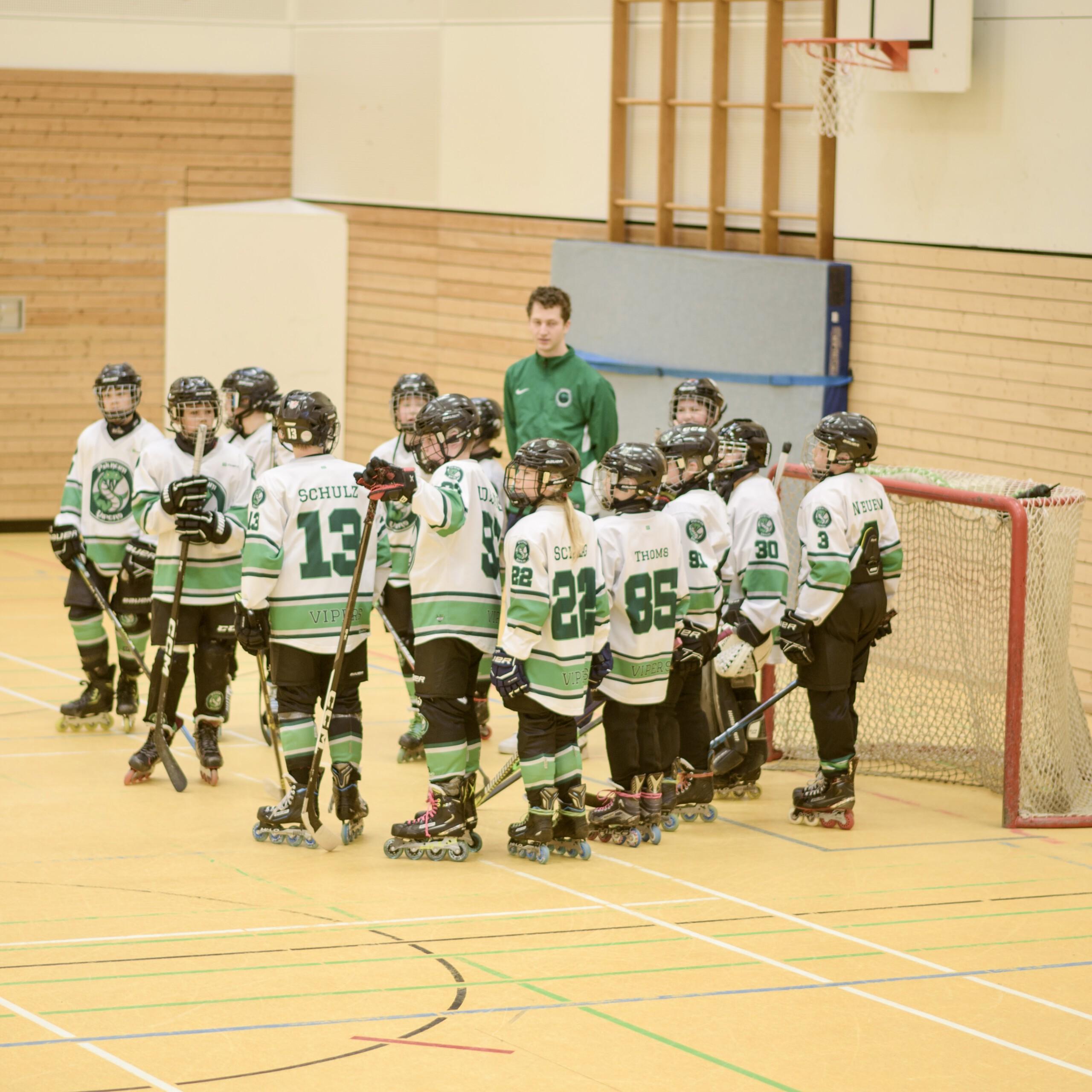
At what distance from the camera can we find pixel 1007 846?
7.20 meters

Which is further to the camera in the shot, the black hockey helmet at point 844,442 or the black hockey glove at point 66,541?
the black hockey glove at point 66,541

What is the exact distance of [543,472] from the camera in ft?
21.1

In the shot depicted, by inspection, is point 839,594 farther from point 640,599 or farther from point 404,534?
point 404,534

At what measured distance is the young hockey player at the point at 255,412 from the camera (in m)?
8.43

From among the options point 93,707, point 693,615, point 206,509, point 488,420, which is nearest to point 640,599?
point 693,615

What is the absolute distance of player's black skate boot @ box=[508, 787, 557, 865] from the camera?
21.6 feet

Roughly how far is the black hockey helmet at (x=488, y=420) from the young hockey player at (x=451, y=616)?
1459mm

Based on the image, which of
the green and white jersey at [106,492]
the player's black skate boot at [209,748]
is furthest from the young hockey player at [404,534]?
A: the green and white jersey at [106,492]

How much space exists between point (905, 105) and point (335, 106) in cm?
612

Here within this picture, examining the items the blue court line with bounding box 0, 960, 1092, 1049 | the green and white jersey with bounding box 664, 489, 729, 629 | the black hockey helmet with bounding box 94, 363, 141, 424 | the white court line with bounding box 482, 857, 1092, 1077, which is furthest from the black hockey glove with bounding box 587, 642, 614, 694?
the black hockey helmet with bounding box 94, 363, 141, 424

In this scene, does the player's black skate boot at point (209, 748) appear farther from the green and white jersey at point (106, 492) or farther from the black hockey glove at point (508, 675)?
the black hockey glove at point (508, 675)

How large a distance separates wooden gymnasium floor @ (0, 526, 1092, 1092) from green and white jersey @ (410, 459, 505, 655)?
35.7 inches

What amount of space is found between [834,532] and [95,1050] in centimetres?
364

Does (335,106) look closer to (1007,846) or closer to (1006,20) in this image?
(1006,20)
